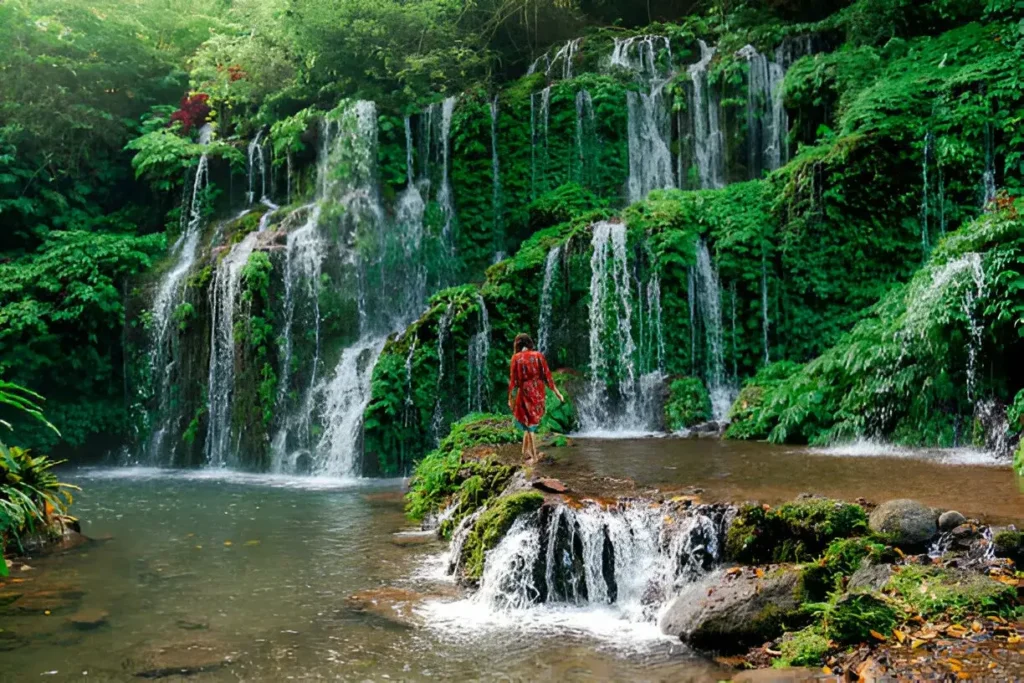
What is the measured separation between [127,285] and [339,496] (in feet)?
26.3

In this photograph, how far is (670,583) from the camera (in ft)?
22.3

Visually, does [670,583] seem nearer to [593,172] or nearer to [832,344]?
[832,344]

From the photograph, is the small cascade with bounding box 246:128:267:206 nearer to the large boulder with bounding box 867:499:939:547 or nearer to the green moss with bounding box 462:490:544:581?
the green moss with bounding box 462:490:544:581

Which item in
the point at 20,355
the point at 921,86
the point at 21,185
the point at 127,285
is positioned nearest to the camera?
the point at 921,86

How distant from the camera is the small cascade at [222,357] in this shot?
16.0m

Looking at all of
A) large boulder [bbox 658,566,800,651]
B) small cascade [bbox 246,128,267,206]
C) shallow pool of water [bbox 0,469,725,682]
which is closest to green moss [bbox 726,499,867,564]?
large boulder [bbox 658,566,800,651]

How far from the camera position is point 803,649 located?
5164 mm

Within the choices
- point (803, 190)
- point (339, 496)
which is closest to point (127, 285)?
point (339, 496)

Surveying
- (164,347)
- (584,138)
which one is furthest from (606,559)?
(584,138)

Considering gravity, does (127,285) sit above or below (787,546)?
above

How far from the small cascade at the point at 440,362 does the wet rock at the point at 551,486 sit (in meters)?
6.21

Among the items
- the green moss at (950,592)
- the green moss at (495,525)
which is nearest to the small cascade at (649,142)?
the green moss at (495,525)

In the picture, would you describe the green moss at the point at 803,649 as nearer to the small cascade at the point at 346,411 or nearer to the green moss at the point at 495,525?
the green moss at the point at 495,525

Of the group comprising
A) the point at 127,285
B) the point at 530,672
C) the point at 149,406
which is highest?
the point at 127,285
